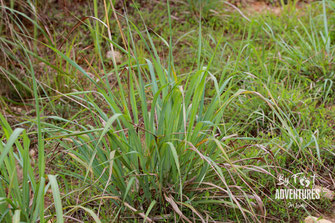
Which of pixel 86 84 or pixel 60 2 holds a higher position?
pixel 60 2

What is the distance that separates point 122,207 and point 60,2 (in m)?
2.35

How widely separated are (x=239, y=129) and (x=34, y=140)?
4.02ft

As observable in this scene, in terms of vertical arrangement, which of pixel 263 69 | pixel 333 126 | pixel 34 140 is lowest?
pixel 34 140

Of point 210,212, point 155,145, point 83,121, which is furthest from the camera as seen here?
point 83,121

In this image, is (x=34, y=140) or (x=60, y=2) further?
(x=60, y=2)

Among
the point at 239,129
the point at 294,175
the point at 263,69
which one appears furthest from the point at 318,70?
the point at 294,175

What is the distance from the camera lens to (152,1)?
12.3 ft

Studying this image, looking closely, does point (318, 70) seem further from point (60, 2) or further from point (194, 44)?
point (60, 2)

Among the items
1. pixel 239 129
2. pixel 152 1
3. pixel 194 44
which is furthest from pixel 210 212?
pixel 152 1

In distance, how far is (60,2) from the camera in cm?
352

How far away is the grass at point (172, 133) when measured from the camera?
1.61 m

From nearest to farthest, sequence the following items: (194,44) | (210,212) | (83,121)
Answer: (210,212) < (83,121) < (194,44)

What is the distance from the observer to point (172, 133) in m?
1.63

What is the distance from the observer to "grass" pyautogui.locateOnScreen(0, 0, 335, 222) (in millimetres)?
1610
